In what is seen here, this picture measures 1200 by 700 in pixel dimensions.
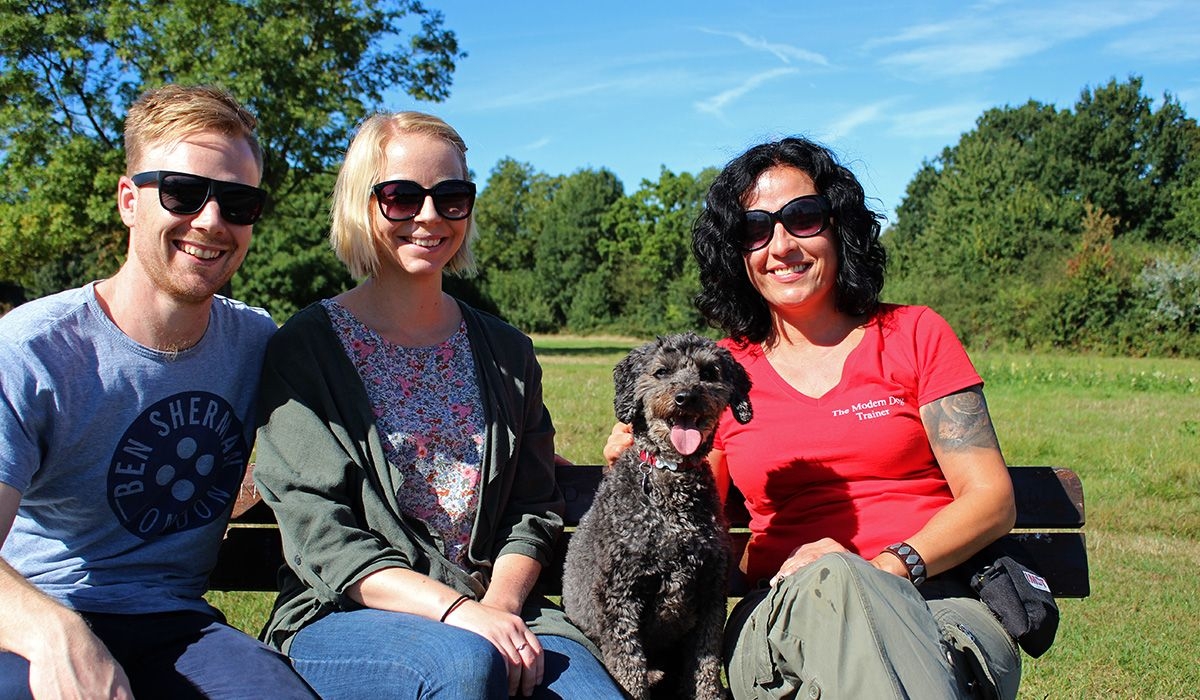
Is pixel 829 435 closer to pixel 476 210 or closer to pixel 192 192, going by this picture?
pixel 192 192

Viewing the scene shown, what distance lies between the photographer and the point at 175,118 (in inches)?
122

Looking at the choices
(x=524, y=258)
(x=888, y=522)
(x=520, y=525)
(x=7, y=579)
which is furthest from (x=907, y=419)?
(x=524, y=258)

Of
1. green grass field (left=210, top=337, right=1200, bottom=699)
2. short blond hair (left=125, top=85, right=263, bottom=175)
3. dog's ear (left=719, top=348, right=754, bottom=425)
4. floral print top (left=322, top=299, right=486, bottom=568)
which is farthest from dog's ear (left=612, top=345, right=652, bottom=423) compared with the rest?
green grass field (left=210, top=337, right=1200, bottom=699)

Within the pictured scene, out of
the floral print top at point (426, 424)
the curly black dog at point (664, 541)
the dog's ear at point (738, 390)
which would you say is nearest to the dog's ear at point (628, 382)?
the curly black dog at point (664, 541)

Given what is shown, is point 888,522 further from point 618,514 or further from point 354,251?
point 354,251

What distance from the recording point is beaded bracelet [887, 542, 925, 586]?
10.5 ft

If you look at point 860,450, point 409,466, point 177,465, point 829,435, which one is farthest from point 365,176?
point 860,450

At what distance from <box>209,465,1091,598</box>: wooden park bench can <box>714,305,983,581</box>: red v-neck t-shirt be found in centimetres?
42

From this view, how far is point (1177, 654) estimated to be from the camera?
538 centimetres

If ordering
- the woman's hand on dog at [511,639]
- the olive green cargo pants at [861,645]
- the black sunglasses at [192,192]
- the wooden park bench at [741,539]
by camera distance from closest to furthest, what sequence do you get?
the olive green cargo pants at [861,645] < the woman's hand on dog at [511,639] < the black sunglasses at [192,192] < the wooden park bench at [741,539]

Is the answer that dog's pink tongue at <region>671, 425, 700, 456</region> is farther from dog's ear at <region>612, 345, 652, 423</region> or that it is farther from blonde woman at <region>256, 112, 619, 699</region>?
blonde woman at <region>256, 112, 619, 699</region>

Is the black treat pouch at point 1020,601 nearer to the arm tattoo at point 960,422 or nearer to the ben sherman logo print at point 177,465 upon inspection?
the arm tattoo at point 960,422

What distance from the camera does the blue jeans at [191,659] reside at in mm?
2773

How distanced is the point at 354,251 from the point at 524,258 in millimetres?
77609
